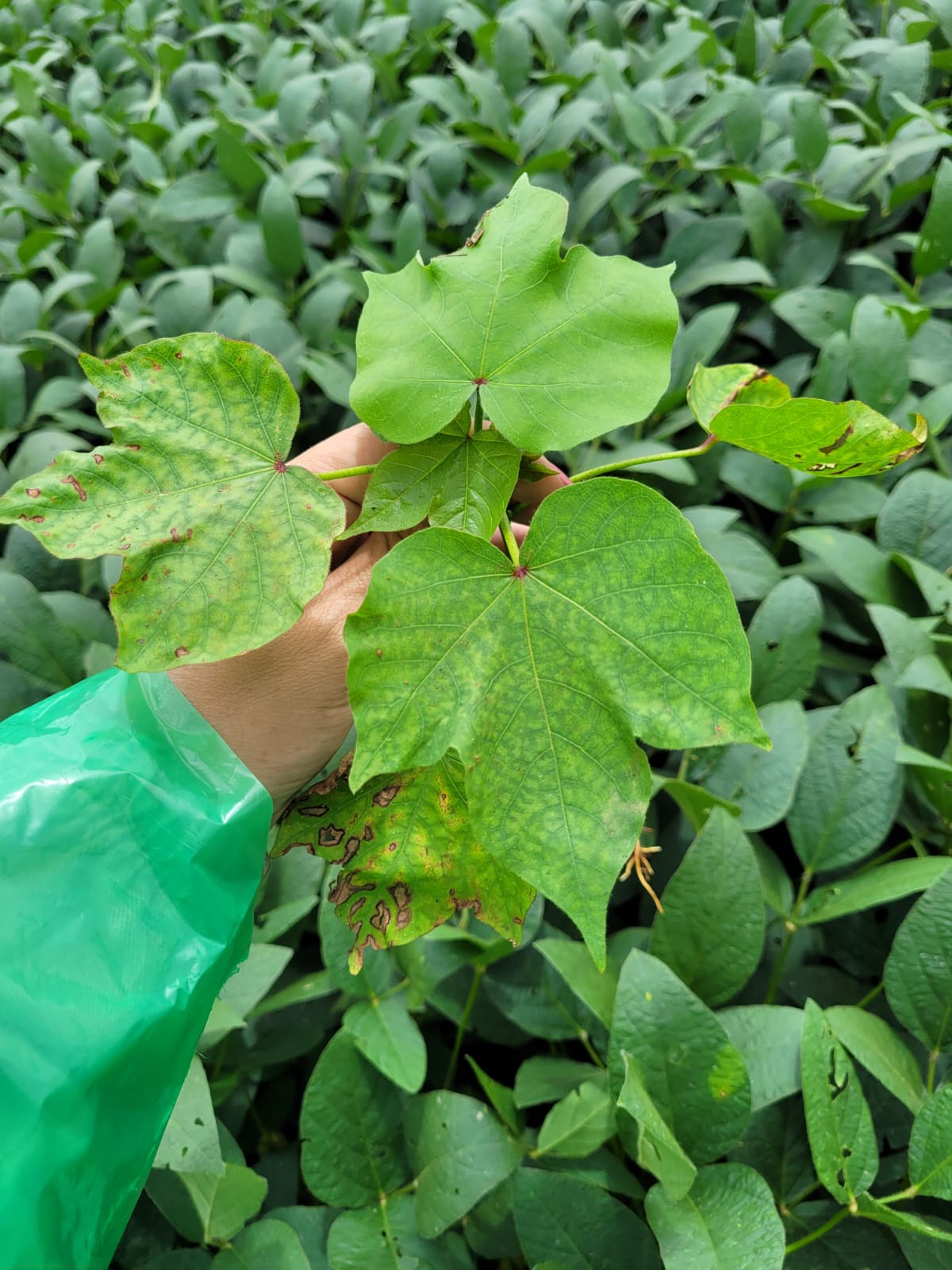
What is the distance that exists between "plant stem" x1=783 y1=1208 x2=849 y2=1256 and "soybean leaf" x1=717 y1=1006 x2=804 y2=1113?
0.09m

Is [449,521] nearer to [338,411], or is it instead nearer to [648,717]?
[648,717]

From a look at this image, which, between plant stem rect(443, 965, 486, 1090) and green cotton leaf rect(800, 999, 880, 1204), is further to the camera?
plant stem rect(443, 965, 486, 1090)

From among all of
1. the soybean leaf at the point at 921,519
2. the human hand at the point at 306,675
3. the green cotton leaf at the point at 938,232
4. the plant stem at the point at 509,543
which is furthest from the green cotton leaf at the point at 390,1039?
the green cotton leaf at the point at 938,232

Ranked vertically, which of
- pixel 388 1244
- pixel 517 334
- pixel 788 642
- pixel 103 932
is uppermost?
pixel 517 334

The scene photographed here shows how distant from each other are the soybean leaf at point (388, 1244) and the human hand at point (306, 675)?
1.44 feet

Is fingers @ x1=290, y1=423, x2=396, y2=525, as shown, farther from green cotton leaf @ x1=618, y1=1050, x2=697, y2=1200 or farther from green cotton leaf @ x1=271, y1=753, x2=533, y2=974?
green cotton leaf @ x1=618, y1=1050, x2=697, y2=1200

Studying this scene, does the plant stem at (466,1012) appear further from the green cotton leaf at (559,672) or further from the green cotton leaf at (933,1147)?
the green cotton leaf at (559,672)

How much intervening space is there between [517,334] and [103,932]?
43cm

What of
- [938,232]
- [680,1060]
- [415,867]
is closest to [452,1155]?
[680,1060]

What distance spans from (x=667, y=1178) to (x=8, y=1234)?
459 millimetres

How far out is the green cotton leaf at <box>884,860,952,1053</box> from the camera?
83 cm

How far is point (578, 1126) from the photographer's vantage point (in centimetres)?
83

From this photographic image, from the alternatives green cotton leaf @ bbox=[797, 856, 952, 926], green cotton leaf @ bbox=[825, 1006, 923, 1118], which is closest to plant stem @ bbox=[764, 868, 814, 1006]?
green cotton leaf @ bbox=[797, 856, 952, 926]

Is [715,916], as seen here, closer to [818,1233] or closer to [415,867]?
[818,1233]
